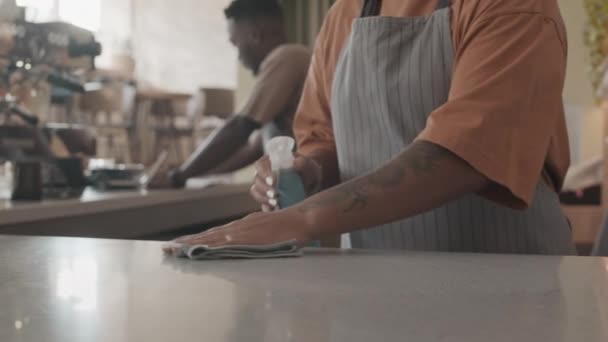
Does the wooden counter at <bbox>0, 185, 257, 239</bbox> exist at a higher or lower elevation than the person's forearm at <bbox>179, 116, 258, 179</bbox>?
lower

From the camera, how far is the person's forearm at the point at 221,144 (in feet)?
7.88

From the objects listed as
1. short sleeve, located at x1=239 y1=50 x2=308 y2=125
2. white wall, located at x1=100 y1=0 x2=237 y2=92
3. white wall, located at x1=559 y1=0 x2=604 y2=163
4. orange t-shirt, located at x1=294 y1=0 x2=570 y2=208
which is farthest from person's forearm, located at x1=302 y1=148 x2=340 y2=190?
white wall, located at x1=100 y1=0 x2=237 y2=92

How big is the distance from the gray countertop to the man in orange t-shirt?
4.3 inches

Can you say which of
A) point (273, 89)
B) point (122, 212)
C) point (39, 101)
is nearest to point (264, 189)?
point (122, 212)

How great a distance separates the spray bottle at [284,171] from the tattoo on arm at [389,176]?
173 mm

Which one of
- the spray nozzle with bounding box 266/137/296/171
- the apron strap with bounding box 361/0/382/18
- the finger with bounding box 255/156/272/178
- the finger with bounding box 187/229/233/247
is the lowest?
the finger with bounding box 187/229/233/247

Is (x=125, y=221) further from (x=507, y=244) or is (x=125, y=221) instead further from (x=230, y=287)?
Result: (x=230, y=287)

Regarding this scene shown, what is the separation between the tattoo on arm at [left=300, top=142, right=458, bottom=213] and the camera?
967mm

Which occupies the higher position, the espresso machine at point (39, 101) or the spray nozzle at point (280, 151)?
the espresso machine at point (39, 101)

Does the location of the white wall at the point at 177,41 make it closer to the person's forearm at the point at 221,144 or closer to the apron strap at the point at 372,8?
the person's forearm at the point at 221,144

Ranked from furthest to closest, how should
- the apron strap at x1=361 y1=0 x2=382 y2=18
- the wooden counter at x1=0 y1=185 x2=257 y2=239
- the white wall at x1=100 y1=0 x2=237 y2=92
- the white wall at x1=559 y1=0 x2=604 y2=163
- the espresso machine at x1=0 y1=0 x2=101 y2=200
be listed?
the white wall at x1=100 y1=0 x2=237 y2=92 → the white wall at x1=559 y1=0 x2=604 y2=163 → the espresso machine at x1=0 y1=0 x2=101 y2=200 → the wooden counter at x1=0 y1=185 x2=257 y2=239 → the apron strap at x1=361 y1=0 x2=382 y2=18

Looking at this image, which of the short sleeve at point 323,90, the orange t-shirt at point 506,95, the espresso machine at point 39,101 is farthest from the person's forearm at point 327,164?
the espresso machine at point 39,101

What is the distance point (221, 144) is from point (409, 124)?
127cm

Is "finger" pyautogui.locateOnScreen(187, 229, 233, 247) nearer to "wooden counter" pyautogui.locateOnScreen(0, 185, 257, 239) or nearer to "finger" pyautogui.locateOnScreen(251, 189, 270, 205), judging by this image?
"finger" pyautogui.locateOnScreen(251, 189, 270, 205)
